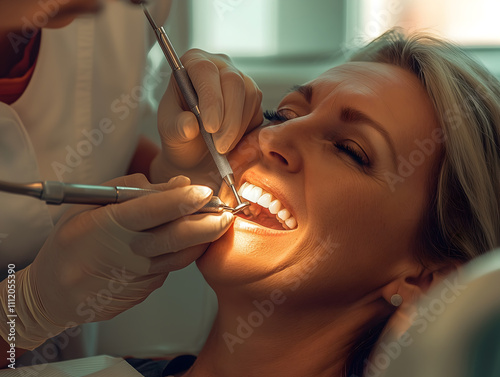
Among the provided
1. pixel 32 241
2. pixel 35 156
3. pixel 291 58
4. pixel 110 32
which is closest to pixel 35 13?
pixel 110 32

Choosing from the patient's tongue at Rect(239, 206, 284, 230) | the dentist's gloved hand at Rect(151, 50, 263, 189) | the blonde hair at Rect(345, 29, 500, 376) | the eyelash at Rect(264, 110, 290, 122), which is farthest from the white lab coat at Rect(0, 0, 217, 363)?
the blonde hair at Rect(345, 29, 500, 376)

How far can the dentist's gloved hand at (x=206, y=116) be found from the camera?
111 centimetres

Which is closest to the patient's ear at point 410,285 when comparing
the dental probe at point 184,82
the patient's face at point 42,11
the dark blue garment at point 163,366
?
the dental probe at point 184,82

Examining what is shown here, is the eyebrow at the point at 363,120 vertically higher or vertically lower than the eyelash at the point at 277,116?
higher

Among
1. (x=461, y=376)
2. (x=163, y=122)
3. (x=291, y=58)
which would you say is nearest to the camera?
(x=461, y=376)

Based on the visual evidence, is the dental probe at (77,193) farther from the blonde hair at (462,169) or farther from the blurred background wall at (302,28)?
the blurred background wall at (302,28)

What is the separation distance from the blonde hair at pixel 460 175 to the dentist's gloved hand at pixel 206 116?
393mm

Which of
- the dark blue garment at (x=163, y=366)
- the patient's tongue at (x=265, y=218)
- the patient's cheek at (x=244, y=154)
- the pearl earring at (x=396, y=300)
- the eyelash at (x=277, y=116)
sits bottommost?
the dark blue garment at (x=163, y=366)

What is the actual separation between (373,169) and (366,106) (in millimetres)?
123

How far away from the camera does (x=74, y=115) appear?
1416mm

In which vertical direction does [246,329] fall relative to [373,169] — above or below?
below

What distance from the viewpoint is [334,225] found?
0.98m

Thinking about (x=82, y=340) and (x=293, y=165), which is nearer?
(x=293, y=165)

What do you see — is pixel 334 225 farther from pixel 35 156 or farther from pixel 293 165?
pixel 35 156
